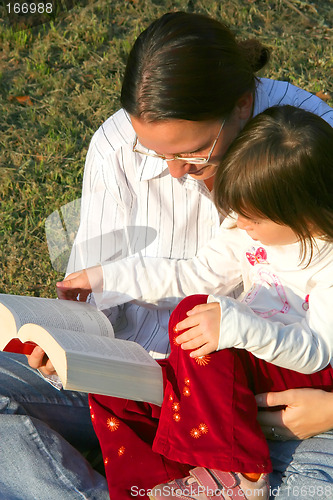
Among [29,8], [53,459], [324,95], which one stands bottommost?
[53,459]

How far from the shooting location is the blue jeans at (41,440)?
230cm

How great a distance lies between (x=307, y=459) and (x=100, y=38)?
3.66m

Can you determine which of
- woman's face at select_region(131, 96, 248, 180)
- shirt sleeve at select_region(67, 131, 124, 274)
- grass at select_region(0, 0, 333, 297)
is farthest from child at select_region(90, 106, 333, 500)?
grass at select_region(0, 0, 333, 297)

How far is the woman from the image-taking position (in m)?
2.29

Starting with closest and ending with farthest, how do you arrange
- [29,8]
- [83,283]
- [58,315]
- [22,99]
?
[58,315], [83,283], [22,99], [29,8]

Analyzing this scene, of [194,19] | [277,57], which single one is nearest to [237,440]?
[194,19]

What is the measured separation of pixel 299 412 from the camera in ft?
7.38

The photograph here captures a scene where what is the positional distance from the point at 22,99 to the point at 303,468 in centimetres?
340

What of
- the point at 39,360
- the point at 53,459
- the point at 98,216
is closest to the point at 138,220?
the point at 98,216

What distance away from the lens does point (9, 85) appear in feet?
16.4

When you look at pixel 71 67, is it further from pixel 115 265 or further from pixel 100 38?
pixel 115 265

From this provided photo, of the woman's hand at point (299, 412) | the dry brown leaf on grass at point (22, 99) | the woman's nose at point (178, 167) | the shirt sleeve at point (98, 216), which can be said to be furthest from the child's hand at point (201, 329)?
the dry brown leaf on grass at point (22, 99)

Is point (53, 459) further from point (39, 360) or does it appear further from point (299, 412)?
point (299, 412)

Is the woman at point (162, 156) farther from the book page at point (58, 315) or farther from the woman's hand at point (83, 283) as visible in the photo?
the book page at point (58, 315)
